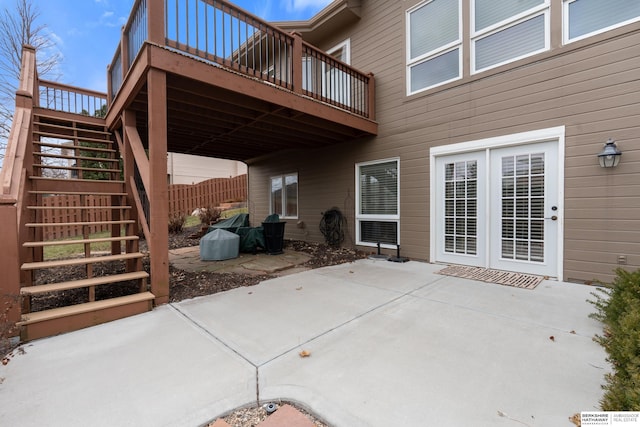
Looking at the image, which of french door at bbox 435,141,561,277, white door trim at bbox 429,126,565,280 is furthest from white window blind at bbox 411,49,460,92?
french door at bbox 435,141,561,277

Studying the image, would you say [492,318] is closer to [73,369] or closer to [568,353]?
[568,353]

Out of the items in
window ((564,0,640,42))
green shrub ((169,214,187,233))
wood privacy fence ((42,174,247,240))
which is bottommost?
green shrub ((169,214,187,233))

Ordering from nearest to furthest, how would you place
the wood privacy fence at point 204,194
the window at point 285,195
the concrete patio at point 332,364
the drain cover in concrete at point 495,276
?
the concrete patio at point 332,364 → the drain cover in concrete at point 495,276 → the window at point 285,195 → the wood privacy fence at point 204,194

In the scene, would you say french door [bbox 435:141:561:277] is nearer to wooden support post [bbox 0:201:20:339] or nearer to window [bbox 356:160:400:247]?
window [bbox 356:160:400:247]

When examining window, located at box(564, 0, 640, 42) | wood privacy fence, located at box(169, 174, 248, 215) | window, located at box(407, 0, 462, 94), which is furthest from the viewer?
wood privacy fence, located at box(169, 174, 248, 215)

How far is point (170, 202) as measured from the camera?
11977mm

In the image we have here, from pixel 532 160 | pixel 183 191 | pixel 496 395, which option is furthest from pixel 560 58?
pixel 183 191

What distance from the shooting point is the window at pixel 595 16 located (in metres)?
3.34

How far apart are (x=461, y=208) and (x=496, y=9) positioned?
3.13 metres

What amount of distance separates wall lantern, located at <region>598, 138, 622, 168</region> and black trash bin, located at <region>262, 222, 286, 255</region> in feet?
17.0

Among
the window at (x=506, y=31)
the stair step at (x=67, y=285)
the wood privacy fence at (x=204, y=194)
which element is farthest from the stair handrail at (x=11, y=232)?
the wood privacy fence at (x=204, y=194)

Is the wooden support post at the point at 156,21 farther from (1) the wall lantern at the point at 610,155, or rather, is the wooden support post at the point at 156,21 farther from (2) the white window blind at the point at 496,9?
(1) the wall lantern at the point at 610,155

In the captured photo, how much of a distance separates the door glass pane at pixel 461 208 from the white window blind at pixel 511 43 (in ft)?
5.24

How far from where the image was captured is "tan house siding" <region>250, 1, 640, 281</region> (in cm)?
337
